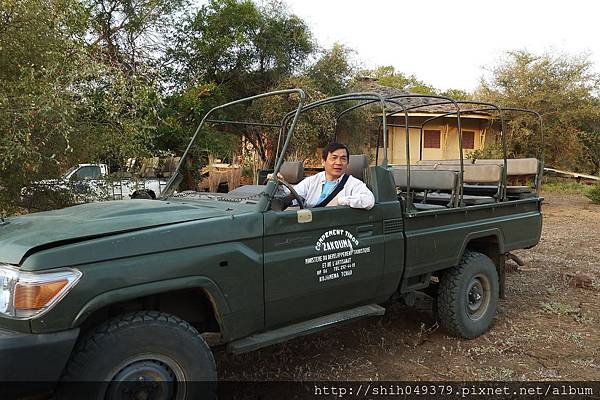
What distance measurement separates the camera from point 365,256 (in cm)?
349

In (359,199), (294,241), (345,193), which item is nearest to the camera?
(294,241)

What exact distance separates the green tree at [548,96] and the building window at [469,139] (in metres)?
1.50

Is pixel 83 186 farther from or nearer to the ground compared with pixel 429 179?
nearer to the ground

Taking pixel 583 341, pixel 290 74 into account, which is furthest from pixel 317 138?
pixel 583 341

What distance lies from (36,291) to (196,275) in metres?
0.76

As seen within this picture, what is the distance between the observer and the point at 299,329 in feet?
10.4

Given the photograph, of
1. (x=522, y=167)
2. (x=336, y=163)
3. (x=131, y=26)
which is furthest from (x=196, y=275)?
(x=131, y=26)

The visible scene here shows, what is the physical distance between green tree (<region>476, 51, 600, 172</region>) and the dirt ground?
1447 cm

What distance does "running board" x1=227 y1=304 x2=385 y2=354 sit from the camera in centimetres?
290

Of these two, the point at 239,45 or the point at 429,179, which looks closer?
the point at 429,179

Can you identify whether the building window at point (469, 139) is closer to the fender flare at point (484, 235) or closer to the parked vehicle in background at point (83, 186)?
the parked vehicle in background at point (83, 186)

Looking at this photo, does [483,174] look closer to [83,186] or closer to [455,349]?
[455,349]

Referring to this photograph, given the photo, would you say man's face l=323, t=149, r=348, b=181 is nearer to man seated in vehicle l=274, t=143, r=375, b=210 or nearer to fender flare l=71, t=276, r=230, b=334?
man seated in vehicle l=274, t=143, r=375, b=210

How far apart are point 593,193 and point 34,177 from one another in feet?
52.4
